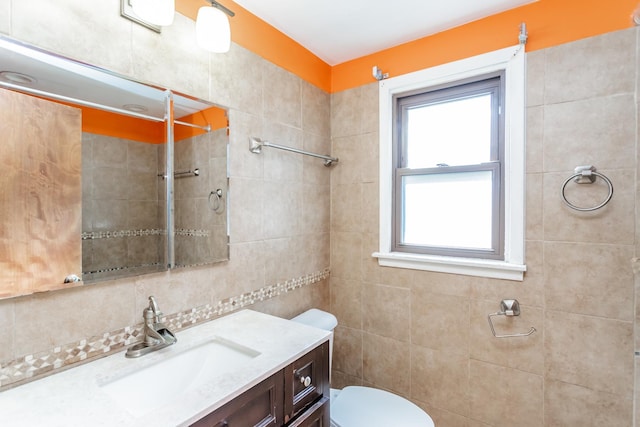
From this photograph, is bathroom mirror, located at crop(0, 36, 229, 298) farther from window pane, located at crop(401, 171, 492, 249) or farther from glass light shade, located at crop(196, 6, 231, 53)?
window pane, located at crop(401, 171, 492, 249)

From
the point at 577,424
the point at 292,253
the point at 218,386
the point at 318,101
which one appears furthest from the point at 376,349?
the point at 318,101

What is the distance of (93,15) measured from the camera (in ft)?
3.43

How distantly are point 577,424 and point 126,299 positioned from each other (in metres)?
2.07

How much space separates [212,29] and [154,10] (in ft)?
0.77

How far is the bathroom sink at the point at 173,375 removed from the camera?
95 cm

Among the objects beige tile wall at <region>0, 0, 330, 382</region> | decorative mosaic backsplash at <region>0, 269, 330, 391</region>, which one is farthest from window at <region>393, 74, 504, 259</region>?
decorative mosaic backsplash at <region>0, 269, 330, 391</region>

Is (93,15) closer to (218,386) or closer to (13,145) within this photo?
(13,145)

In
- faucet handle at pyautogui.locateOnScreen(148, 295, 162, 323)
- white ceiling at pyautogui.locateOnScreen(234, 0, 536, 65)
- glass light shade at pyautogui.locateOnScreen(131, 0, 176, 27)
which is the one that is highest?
white ceiling at pyautogui.locateOnScreen(234, 0, 536, 65)

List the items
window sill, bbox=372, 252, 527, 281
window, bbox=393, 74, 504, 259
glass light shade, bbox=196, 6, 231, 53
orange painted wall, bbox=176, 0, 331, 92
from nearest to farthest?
glass light shade, bbox=196, 6, 231, 53 < orange painted wall, bbox=176, 0, 331, 92 < window sill, bbox=372, 252, 527, 281 < window, bbox=393, 74, 504, 259

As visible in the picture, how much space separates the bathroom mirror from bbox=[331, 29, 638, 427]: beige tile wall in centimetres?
125

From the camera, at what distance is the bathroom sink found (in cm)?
95

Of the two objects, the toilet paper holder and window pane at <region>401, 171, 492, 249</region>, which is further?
window pane at <region>401, 171, 492, 249</region>

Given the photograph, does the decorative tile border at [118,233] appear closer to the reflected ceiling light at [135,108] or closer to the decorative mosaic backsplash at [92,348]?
the decorative mosaic backsplash at [92,348]

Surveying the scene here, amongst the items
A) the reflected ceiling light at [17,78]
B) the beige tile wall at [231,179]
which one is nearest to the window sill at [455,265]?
the beige tile wall at [231,179]
